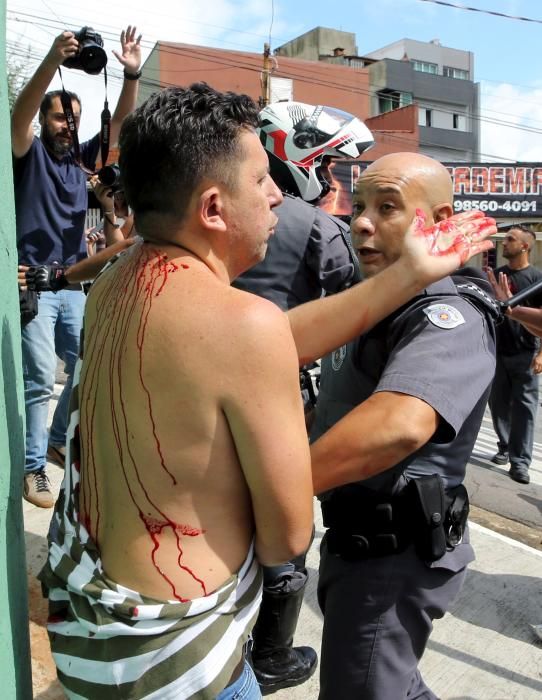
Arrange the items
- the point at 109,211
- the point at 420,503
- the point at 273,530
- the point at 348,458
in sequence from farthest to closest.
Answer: the point at 109,211 < the point at 420,503 < the point at 348,458 < the point at 273,530

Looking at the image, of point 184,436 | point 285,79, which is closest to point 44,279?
point 184,436

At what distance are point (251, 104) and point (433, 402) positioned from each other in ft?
2.50

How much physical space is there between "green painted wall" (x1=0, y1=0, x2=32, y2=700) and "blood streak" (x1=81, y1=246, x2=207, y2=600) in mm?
261

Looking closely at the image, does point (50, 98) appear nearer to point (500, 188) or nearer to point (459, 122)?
point (500, 188)

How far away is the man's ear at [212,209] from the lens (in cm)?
128

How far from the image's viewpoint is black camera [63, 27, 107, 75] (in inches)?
133

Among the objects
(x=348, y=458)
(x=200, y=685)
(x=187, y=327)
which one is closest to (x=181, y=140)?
(x=187, y=327)

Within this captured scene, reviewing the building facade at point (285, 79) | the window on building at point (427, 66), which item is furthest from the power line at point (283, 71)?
the window on building at point (427, 66)

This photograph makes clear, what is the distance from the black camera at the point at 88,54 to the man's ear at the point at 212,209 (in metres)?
2.51

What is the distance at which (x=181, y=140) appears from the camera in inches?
49.8

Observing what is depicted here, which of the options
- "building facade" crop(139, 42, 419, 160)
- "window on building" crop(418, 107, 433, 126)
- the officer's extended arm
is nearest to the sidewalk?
the officer's extended arm

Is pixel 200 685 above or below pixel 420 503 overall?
below

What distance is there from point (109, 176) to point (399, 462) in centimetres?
249

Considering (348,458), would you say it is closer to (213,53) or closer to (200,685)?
(200,685)
